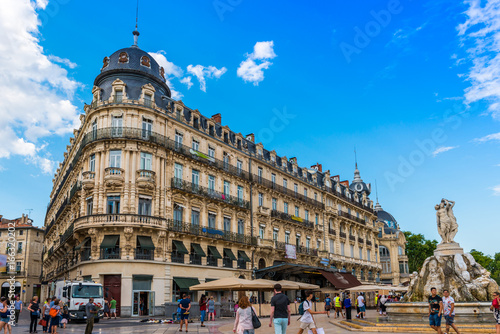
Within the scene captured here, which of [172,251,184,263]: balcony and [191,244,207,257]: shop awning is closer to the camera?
[172,251,184,263]: balcony

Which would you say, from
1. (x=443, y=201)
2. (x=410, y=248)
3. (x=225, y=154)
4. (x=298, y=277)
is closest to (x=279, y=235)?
(x=298, y=277)

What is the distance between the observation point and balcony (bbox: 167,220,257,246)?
1204 inches

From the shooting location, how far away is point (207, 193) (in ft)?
111

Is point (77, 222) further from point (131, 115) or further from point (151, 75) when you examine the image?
point (151, 75)

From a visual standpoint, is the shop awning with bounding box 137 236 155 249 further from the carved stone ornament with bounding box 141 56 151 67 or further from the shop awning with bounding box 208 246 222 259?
the carved stone ornament with bounding box 141 56 151 67

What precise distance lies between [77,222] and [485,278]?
2390 centimetres

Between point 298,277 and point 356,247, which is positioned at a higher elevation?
point 356,247

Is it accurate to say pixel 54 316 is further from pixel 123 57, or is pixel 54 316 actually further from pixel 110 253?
pixel 123 57

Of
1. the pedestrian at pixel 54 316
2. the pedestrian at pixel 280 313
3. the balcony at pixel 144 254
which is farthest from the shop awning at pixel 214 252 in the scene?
the pedestrian at pixel 280 313

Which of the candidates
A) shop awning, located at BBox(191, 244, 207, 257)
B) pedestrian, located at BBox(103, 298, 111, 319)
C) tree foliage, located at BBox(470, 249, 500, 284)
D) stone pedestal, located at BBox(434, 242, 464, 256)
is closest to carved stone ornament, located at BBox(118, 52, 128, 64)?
shop awning, located at BBox(191, 244, 207, 257)

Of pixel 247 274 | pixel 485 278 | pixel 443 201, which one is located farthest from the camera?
pixel 247 274

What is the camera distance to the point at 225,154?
37844 mm

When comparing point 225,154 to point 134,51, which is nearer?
point 134,51

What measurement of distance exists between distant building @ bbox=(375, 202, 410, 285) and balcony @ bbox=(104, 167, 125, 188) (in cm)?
4725
